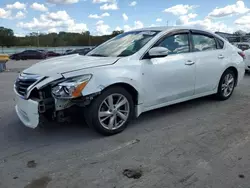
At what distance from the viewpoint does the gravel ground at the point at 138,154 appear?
263cm

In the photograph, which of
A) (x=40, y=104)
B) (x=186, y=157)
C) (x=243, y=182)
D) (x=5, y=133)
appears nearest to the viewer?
(x=243, y=182)

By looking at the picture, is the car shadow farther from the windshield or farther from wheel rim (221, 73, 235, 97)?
wheel rim (221, 73, 235, 97)

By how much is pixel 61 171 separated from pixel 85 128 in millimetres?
1301

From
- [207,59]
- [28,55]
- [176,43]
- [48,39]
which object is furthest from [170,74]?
[48,39]

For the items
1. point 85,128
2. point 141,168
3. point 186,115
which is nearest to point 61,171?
point 141,168

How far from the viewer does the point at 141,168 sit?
285cm

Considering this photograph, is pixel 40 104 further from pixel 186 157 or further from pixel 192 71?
pixel 192 71

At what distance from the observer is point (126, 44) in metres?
4.42

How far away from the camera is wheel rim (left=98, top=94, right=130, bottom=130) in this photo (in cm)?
365

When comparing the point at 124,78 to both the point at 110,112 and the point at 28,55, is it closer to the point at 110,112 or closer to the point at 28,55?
the point at 110,112

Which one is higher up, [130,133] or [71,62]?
[71,62]

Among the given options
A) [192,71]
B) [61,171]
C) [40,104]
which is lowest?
[61,171]

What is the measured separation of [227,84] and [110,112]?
3069 millimetres

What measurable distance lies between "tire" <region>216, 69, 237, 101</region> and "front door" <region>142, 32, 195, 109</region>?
997mm
